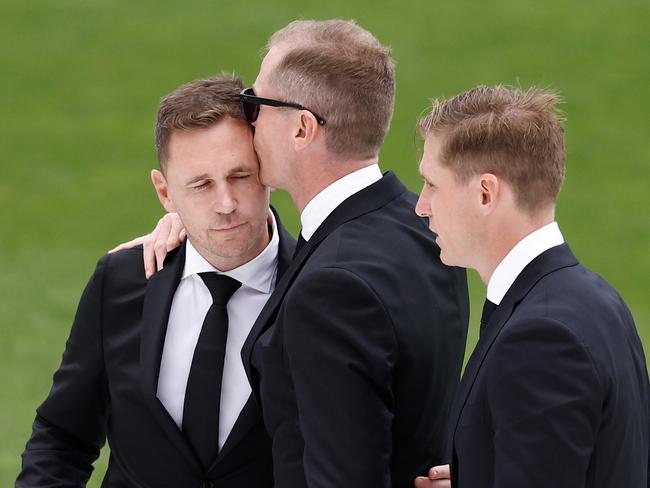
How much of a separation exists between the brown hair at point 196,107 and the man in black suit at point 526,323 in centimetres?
75

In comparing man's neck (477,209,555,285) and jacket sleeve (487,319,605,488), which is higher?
man's neck (477,209,555,285)

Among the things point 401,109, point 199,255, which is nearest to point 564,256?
point 199,255

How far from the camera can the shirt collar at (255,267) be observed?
3.90 metres

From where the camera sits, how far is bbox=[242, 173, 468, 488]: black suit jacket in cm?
320

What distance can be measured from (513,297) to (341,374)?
480 millimetres

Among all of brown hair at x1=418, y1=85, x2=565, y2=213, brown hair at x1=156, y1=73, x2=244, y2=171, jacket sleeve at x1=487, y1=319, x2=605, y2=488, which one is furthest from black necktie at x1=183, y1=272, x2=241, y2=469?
jacket sleeve at x1=487, y1=319, x2=605, y2=488

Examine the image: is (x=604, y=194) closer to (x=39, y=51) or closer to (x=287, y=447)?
(x=39, y=51)

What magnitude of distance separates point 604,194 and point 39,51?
6.44 meters

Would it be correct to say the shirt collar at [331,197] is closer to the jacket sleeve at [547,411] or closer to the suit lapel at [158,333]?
the suit lapel at [158,333]

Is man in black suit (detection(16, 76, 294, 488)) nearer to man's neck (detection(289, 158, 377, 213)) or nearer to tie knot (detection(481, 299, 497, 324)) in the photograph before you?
man's neck (detection(289, 158, 377, 213))

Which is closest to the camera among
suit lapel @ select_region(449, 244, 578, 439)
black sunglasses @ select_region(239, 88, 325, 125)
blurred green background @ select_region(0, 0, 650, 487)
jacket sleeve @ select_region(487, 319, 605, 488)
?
jacket sleeve @ select_region(487, 319, 605, 488)

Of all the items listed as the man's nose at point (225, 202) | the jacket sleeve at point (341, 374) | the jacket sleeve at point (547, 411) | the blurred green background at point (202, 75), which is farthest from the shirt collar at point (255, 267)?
the blurred green background at point (202, 75)

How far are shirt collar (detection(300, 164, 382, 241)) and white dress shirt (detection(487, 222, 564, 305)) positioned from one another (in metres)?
0.62

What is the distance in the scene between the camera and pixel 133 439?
388 cm
